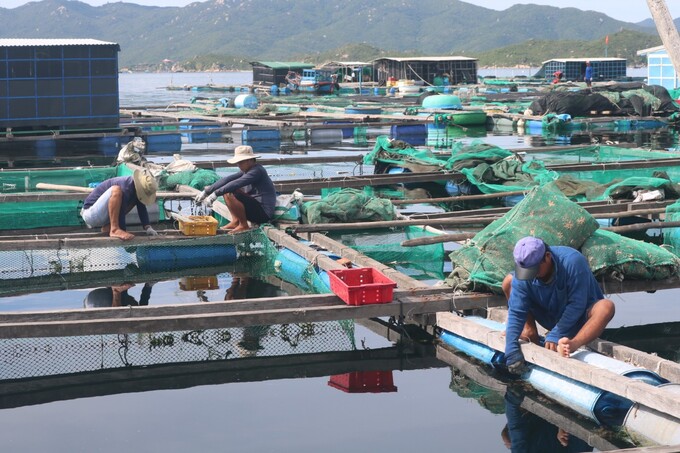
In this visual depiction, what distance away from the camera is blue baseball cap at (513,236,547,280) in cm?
672

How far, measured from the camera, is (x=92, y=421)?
7090mm

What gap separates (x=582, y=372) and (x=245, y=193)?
5.98 m

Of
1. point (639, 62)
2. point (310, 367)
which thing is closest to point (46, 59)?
point (310, 367)

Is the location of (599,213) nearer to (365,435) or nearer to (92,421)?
(365,435)

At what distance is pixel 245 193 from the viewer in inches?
468

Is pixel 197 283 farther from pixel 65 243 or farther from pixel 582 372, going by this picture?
pixel 582 372

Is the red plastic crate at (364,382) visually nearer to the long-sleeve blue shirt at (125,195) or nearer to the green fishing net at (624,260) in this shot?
the green fishing net at (624,260)

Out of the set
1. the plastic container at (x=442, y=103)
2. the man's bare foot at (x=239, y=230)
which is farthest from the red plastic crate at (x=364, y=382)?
the plastic container at (x=442, y=103)

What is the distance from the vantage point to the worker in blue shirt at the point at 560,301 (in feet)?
22.8

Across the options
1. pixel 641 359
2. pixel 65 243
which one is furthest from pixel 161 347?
pixel 641 359

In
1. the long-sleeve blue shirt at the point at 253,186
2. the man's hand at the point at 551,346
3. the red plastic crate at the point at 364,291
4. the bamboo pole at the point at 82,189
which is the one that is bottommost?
the man's hand at the point at 551,346

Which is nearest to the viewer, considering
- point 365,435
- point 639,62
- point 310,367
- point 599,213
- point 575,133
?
point 365,435

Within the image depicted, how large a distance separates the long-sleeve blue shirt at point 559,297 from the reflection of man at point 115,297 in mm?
4772

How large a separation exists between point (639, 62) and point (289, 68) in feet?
296
